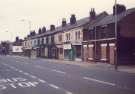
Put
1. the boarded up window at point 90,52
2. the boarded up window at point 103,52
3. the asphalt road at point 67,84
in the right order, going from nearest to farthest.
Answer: the asphalt road at point 67,84
the boarded up window at point 103,52
the boarded up window at point 90,52

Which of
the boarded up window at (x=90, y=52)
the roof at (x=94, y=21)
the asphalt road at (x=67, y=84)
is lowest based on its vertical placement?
the asphalt road at (x=67, y=84)

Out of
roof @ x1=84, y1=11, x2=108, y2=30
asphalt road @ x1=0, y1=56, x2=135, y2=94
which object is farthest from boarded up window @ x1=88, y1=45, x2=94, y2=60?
asphalt road @ x1=0, y1=56, x2=135, y2=94

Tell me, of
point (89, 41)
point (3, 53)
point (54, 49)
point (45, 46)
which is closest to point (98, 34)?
point (89, 41)

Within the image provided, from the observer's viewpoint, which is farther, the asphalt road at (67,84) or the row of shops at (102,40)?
the row of shops at (102,40)

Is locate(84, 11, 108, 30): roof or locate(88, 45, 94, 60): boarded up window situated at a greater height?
locate(84, 11, 108, 30): roof

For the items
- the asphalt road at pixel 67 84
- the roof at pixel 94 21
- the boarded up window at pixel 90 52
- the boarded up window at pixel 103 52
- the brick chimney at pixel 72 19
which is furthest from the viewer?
Answer: the brick chimney at pixel 72 19

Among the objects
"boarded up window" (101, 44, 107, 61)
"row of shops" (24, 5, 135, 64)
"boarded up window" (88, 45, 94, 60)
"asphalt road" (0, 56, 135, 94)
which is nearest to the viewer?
"asphalt road" (0, 56, 135, 94)

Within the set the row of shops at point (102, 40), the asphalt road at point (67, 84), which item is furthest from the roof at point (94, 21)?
the asphalt road at point (67, 84)

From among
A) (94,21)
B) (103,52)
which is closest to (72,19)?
(94,21)

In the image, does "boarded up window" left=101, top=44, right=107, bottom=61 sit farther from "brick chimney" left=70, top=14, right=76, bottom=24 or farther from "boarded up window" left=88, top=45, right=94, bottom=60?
"brick chimney" left=70, top=14, right=76, bottom=24

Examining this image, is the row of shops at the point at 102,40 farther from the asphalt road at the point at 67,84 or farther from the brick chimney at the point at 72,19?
the asphalt road at the point at 67,84

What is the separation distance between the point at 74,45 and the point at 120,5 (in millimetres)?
12859

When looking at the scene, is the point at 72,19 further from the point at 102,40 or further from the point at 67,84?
the point at 67,84

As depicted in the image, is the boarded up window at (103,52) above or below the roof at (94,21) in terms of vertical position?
below
